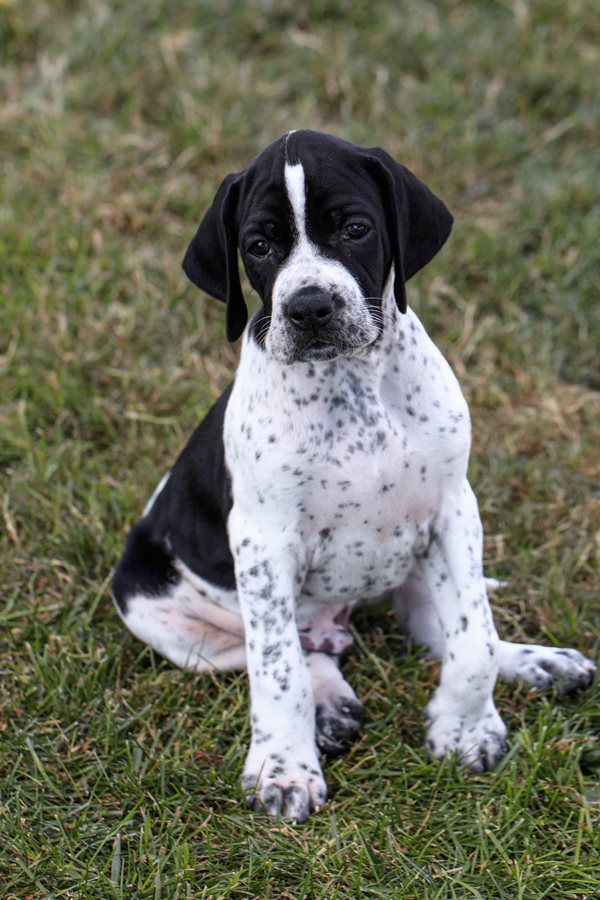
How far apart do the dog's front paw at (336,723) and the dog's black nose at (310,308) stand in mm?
1558

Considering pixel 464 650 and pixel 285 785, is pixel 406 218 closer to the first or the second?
pixel 464 650

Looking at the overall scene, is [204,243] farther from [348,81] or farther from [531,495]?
[348,81]

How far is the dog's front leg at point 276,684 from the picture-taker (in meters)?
4.41

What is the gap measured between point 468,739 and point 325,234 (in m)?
1.88

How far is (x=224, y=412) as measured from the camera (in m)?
4.83

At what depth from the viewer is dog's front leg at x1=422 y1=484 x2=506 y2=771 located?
4.52 metres

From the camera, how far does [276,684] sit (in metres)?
4.42

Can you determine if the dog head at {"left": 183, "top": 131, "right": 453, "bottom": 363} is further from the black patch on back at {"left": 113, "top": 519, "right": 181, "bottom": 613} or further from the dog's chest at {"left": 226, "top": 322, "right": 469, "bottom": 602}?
the black patch on back at {"left": 113, "top": 519, "right": 181, "bottom": 613}

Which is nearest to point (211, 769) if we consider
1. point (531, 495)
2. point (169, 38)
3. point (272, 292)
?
point (272, 292)

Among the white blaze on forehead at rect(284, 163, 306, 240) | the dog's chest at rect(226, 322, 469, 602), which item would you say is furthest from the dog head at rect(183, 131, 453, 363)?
the dog's chest at rect(226, 322, 469, 602)

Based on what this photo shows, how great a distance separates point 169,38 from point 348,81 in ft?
4.47

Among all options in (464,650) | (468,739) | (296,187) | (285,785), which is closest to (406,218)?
(296,187)

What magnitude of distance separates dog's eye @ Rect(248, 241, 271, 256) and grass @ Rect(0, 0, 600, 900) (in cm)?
175

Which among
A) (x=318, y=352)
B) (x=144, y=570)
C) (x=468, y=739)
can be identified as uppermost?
(x=318, y=352)
